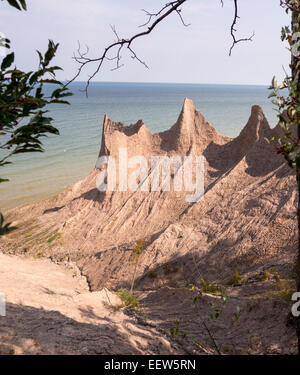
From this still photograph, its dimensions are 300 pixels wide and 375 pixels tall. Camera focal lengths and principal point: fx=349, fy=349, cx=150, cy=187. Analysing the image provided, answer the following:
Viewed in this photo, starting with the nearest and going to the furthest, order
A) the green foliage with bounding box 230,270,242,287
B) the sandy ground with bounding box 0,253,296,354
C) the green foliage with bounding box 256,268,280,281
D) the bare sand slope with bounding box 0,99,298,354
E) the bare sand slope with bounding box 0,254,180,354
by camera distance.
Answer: the bare sand slope with bounding box 0,254,180,354 → the sandy ground with bounding box 0,253,296,354 → the bare sand slope with bounding box 0,99,298,354 → the green foliage with bounding box 256,268,280,281 → the green foliage with bounding box 230,270,242,287

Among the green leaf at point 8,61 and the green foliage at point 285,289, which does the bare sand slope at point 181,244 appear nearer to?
the green foliage at point 285,289

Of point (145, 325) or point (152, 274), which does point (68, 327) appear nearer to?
point (145, 325)

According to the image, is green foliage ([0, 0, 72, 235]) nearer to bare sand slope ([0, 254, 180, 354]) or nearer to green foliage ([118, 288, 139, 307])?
bare sand slope ([0, 254, 180, 354])

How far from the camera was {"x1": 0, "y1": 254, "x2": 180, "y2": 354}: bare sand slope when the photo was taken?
7258mm

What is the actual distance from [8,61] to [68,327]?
22.2 ft

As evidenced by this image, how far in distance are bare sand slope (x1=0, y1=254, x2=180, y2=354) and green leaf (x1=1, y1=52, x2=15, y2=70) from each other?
5.59 metres

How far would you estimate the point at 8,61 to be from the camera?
3309mm

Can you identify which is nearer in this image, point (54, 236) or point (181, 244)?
point (181, 244)

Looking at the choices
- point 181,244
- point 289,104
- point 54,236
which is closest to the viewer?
point 289,104

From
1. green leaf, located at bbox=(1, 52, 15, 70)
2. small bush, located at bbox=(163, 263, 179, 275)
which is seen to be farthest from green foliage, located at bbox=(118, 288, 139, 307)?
green leaf, located at bbox=(1, 52, 15, 70)

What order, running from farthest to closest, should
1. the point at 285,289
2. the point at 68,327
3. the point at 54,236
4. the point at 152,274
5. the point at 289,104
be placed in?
the point at 54,236
the point at 152,274
the point at 285,289
the point at 68,327
the point at 289,104

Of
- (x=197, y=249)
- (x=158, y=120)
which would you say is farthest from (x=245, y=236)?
(x=158, y=120)

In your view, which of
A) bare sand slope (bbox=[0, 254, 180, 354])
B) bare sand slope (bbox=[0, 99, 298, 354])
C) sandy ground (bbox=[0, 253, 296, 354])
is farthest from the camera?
bare sand slope (bbox=[0, 99, 298, 354])

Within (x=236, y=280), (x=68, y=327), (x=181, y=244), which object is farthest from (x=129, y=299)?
(x=181, y=244)
